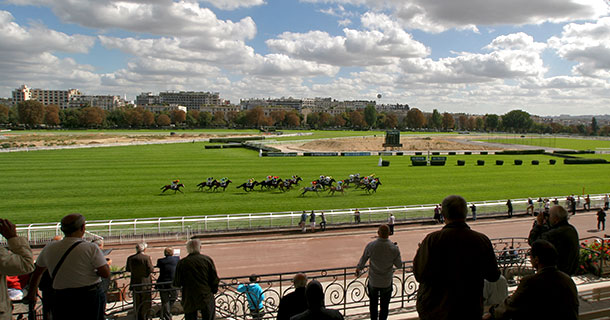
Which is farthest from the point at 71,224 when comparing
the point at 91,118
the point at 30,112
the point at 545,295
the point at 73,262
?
the point at 30,112

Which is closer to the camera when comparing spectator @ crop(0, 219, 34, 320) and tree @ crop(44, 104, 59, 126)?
spectator @ crop(0, 219, 34, 320)

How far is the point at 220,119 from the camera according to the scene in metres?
173

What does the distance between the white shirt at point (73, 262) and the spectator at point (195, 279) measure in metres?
1.08

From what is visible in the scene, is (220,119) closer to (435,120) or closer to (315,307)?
(435,120)

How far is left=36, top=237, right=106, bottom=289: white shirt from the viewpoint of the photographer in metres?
4.30

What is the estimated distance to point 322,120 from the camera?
17250cm

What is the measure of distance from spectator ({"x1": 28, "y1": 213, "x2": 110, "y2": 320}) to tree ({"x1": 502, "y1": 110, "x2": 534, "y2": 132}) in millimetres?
204049

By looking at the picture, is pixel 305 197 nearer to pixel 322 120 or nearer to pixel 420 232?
pixel 420 232

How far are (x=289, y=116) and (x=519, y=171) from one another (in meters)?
133

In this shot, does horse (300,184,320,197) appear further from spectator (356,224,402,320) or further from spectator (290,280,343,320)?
spectator (290,280,343,320)

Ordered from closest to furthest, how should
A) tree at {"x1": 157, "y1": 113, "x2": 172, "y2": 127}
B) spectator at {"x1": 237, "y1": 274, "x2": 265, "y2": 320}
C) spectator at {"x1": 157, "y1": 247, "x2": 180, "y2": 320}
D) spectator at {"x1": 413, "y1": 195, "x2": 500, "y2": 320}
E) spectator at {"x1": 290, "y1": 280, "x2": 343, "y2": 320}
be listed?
1. spectator at {"x1": 413, "y1": 195, "x2": 500, "y2": 320}
2. spectator at {"x1": 290, "y1": 280, "x2": 343, "y2": 320}
3. spectator at {"x1": 157, "y1": 247, "x2": 180, "y2": 320}
4. spectator at {"x1": 237, "y1": 274, "x2": 265, "y2": 320}
5. tree at {"x1": 157, "y1": 113, "x2": 172, "y2": 127}

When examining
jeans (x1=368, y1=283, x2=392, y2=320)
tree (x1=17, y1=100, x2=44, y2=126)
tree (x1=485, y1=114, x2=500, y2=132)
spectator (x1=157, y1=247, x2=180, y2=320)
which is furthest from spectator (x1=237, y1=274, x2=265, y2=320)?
tree (x1=485, y1=114, x2=500, y2=132)

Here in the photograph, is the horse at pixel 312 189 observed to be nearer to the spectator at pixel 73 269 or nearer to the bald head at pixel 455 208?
the spectator at pixel 73 269

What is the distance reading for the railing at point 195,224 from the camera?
1608 centimetres
